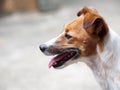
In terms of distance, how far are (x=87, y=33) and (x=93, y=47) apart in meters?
0.12

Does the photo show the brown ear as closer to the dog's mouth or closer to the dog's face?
the dog's face

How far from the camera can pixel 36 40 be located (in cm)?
948

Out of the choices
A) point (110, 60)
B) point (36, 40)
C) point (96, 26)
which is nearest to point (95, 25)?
point (96, 26)

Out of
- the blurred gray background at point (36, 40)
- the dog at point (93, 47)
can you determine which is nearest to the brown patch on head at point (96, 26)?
the dog at point (93, 47)

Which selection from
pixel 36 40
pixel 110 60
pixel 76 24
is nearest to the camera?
pixel 110 60

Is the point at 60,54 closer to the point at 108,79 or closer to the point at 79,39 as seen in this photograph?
the point at 79,39

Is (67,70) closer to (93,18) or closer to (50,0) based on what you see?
(93,18)

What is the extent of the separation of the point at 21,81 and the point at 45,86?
18.6 inches

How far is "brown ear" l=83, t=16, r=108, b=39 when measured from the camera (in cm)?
353

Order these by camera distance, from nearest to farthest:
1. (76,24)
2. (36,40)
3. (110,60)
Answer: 1. (110,60)
2. (76,24)
3. (36,40)

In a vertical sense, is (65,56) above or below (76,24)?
below

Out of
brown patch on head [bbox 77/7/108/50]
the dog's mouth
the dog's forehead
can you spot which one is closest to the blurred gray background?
the dog's mouth

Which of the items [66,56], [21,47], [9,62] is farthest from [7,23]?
[66,56]

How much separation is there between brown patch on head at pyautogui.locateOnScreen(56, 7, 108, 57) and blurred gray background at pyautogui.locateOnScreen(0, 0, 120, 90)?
266 centimetres
